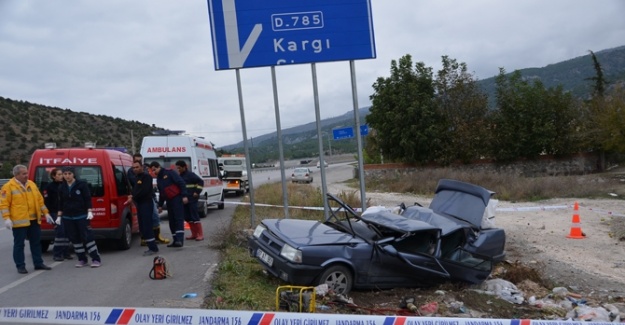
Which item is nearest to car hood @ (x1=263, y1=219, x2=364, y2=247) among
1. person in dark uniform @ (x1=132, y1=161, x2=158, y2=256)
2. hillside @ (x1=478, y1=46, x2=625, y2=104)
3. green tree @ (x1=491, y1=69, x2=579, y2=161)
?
person in dark uniform @ (x1=132, y1=161, x2=158, y2=256)

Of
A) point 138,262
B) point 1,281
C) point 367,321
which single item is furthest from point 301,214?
point 367,321

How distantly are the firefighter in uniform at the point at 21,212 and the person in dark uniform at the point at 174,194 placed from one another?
2.41m

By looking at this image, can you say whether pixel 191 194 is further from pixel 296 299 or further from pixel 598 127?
pixel 598 127

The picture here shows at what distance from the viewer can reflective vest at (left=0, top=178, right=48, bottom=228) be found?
8266 millimetres

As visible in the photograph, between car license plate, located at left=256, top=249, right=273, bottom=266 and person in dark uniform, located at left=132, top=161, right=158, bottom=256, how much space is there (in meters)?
3.06

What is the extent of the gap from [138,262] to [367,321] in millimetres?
5889

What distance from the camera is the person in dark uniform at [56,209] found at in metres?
9.44

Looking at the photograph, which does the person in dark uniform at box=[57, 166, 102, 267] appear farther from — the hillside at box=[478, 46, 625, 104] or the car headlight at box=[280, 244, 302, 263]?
the hillside at box=[478, 46, 625, 104]

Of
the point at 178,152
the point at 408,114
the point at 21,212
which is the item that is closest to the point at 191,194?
the point at 21,212

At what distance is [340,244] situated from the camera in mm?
7199

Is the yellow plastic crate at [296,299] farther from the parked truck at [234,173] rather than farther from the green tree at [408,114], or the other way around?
the green tree at [408,114]

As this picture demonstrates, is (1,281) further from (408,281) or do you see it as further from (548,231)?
(548,231)

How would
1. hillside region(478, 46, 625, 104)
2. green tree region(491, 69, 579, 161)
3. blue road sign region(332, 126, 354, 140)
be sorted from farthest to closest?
hillside region(478, 46, 625, 104)
blue road sign region(332, 126, 354, 140)
green tree region(491, 69, 579, 161)

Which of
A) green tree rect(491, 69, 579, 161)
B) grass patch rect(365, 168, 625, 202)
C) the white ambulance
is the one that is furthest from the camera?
green tree rect(491, 69, 579, 161)
